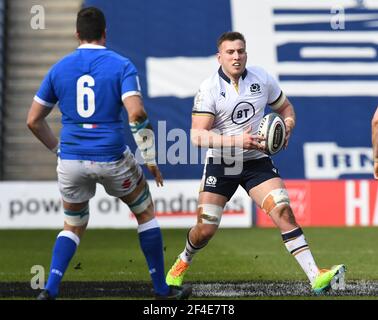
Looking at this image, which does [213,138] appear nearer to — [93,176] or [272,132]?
[272,132]

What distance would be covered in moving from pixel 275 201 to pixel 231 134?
0.75 meters

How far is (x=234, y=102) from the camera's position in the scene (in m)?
8.66

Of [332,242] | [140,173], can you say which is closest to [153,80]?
[332,242]

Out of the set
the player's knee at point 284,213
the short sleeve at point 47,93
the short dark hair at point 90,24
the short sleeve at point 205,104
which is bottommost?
the player's knee at point 284,213

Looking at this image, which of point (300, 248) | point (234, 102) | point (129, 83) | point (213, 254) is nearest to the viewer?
point (129, 83)

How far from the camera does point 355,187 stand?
1805cm

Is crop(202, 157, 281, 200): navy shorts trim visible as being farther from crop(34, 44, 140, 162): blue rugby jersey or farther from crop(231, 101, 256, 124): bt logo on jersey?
crop(34, 44, 140, 162): blue rugby jersey

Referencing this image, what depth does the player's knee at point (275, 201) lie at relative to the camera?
8.39 meters

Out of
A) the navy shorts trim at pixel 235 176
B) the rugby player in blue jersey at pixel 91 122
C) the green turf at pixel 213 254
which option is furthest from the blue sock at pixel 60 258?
the green turf at pixel 213 254

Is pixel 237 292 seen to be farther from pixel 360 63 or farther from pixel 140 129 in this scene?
pixel 360 63

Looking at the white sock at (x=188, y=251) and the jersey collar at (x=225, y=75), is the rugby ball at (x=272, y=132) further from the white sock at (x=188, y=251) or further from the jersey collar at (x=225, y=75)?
the white sock at (x=188, y=251)

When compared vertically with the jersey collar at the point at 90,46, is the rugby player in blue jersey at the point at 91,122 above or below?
below

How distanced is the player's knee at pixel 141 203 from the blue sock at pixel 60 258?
0.52 metres

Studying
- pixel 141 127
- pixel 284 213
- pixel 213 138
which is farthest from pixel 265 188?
pixel 141 127
